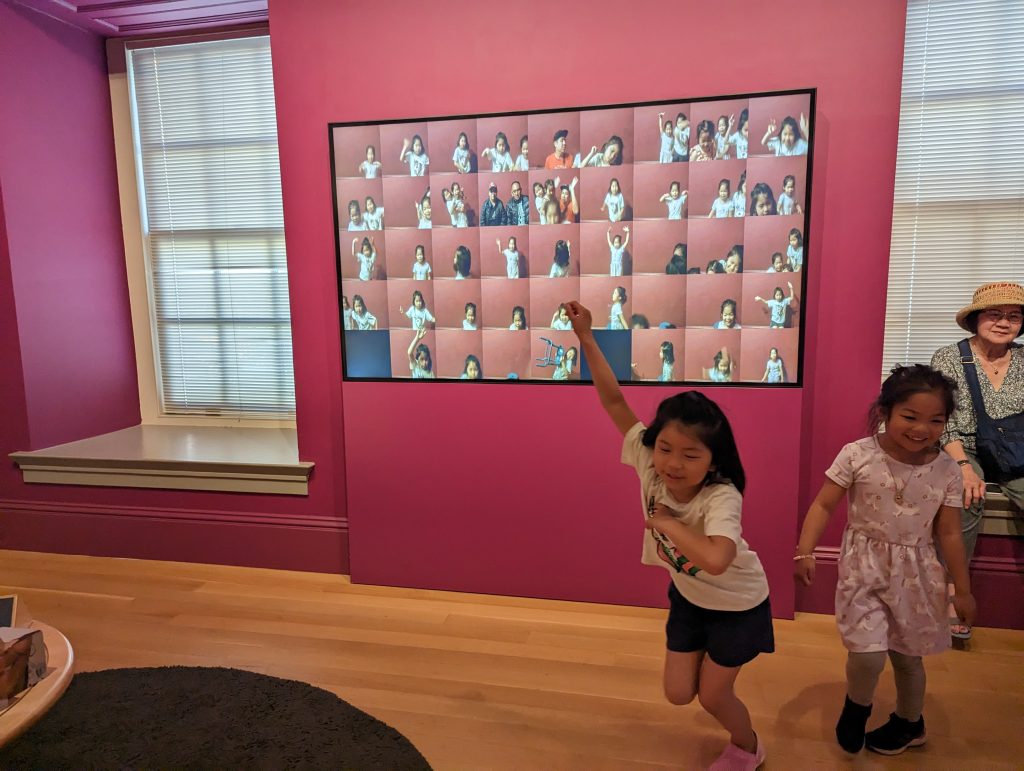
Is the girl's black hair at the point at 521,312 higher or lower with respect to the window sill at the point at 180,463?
higher

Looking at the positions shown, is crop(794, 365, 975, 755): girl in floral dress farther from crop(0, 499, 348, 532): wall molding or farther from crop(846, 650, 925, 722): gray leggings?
crop(0, 499, 348, 532): wall molding

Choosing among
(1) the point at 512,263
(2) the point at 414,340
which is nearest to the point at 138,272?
(2) the point at 414,340

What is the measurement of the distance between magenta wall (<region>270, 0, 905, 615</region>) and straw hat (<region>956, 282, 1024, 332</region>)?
311 mm

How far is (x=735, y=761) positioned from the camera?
1.75 m

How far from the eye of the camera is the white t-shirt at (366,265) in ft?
9.22

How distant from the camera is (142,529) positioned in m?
3.36

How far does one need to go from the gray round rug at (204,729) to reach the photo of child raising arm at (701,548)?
84 cm

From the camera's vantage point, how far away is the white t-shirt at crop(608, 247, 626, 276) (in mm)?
2582

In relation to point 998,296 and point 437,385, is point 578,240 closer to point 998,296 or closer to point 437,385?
point 437,385

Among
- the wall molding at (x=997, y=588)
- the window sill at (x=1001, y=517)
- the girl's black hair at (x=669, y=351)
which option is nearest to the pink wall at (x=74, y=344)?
the girl's black hair at (x=669, y=351)

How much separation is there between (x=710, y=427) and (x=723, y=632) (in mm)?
559

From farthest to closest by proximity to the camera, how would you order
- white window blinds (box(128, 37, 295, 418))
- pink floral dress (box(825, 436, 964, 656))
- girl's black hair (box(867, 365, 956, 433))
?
white window blinds (box(128, 37, 295, 418)) < pink floral dress (box(825, 436, 964, 656)) < girl's black hair (box(867, 365, 956, 433))

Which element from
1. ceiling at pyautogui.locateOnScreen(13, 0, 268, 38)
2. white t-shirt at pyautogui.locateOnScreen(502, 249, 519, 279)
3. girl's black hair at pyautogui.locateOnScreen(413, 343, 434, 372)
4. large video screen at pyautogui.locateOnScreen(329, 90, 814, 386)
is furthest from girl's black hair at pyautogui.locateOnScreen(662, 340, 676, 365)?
ceiling at pyautogui.locateOnScreen(13, 0, 268, 38)

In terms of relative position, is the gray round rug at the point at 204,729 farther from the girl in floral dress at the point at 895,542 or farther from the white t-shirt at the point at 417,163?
the white t-shirt at the point at 417,163
